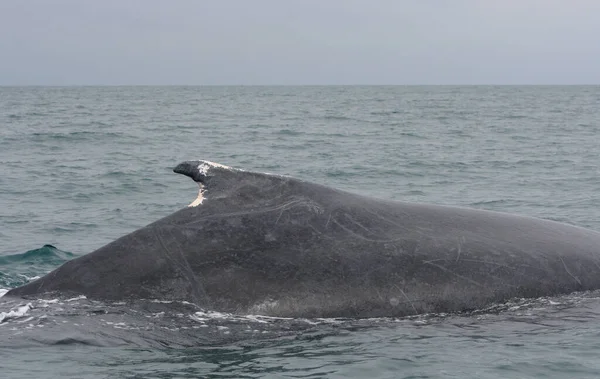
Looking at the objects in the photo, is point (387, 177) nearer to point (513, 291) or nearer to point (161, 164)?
point (161, 164)

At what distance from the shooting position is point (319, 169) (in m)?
26.1

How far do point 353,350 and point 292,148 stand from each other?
27.9 meters

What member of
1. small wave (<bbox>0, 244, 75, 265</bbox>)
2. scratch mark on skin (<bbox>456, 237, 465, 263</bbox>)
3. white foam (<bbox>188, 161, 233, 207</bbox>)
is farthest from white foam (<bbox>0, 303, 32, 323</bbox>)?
small wave (<bbox>0, 244, 75, 265</bbox>)

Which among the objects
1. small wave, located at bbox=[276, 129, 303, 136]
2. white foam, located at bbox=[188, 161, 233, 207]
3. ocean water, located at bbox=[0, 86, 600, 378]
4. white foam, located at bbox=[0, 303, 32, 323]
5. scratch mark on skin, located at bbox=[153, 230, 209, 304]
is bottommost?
small wave, located at bbox=[276, 129, 303, 136]

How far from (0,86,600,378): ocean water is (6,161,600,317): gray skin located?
0.46ft

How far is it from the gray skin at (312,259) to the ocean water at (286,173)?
0.46 feet

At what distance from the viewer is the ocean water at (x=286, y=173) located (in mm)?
6207

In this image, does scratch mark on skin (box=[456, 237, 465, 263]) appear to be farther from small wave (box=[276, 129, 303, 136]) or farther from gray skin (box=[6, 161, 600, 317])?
small wave (box=[276, 129, 303, 136])

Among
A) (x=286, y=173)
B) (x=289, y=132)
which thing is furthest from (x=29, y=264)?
(x=289, y=132)

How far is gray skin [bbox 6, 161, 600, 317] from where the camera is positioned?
671 centimetres

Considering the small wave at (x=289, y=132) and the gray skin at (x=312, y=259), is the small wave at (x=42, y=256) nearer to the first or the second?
the gray skin at (x=312, y=259)

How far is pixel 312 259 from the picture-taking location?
22.6 ft

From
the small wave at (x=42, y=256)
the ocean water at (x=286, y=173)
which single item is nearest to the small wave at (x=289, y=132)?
the ocean water at (x=286, y=173)

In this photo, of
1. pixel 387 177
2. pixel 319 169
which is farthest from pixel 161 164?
pixel 387 177
